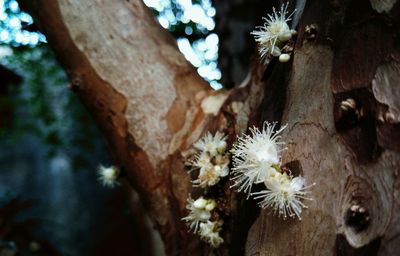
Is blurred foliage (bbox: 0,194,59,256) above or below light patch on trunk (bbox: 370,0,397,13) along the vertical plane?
below

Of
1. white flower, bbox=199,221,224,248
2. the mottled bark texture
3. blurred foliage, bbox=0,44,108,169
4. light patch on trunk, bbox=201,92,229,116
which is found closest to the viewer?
the mottled bark texture

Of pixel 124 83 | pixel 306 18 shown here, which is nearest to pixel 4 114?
pixel 124 83

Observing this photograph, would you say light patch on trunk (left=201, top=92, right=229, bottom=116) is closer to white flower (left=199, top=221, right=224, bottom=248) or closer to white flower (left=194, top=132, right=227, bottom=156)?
white flower (left=194, top=132, right=227, bottom=156)

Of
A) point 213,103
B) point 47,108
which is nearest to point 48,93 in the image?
point 47,108

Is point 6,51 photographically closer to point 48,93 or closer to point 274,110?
point 48,93

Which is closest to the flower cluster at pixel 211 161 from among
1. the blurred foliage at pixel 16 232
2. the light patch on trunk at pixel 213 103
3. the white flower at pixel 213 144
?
the white flower at pixel 213 144

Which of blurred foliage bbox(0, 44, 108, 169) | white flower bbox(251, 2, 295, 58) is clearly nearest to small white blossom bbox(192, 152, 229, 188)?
white flower bbox(251, 2, 295, 58)

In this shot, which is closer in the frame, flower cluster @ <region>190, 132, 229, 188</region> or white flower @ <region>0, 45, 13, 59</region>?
flower cluster @ <region>190, 132, 229, 188</region>
